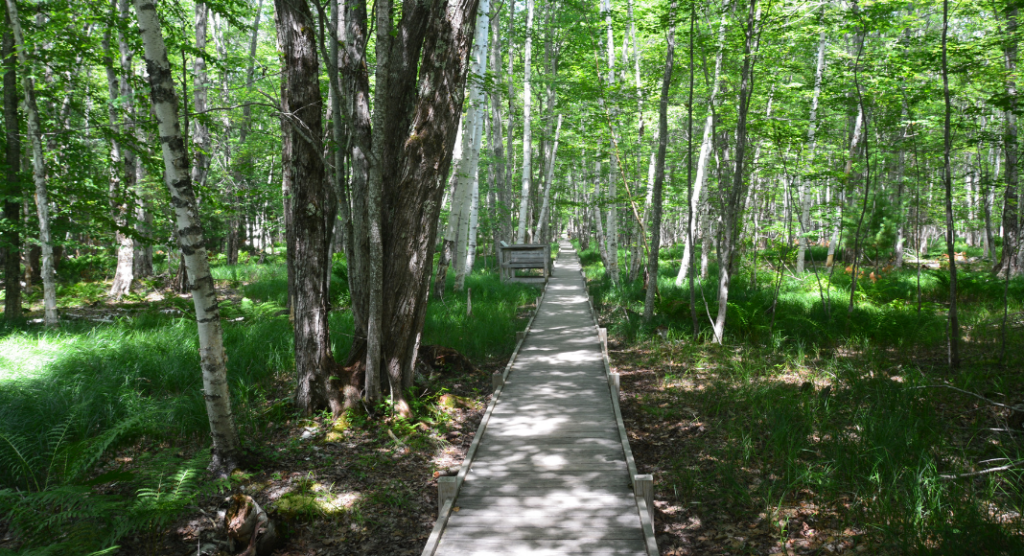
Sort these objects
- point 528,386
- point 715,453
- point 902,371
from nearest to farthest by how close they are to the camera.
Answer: point 715,453 → point 902,371 → point 528,386

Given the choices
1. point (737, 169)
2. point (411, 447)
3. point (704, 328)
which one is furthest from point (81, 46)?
point (704, 328)

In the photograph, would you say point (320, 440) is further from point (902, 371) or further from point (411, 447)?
point (902, 371)

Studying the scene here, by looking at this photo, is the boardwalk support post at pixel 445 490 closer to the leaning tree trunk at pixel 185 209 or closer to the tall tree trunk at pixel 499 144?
the leaning tree trunk at pixel 185 209

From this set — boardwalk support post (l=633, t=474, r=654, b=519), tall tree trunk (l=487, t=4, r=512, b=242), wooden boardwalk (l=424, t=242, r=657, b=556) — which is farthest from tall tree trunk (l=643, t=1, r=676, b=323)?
tall tree trunk (l=487, t=4, r=512, b=242)

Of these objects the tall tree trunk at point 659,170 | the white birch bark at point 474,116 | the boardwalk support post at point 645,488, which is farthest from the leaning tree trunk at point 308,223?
the tall tree trunk at point 659,170

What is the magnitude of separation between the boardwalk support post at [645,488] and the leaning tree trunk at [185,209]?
3084mm

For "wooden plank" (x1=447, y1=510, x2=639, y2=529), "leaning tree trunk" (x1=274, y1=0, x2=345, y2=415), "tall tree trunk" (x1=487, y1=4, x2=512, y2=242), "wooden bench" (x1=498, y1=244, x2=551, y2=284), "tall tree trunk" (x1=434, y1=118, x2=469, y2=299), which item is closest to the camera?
"wooden plank" (x1=447, y1=510, x2=639, y2=529)

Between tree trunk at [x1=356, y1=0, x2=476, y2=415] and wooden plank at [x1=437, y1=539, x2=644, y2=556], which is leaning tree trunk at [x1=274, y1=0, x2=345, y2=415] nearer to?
tree trunk at [x1=356, y1=0, x2=476, y2=415]

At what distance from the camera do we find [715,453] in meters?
4.40

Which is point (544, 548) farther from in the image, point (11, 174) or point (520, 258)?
point (520, 258)

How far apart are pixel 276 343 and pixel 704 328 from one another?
21.1 feet

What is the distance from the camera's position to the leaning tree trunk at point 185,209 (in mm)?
3375

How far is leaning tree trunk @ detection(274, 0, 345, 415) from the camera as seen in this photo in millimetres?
4961

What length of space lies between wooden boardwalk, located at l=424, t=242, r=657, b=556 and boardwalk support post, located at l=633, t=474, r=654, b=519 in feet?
0.06
